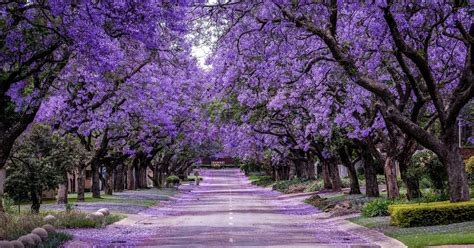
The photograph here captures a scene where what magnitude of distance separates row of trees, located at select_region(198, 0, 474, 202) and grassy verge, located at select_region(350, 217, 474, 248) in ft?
7.09

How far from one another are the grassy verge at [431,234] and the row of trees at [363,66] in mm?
2160

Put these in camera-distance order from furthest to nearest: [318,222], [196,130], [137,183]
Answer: [137,183] < [196,130] < [318,222]

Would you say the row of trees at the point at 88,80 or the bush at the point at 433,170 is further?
the bush at the point at 433,170

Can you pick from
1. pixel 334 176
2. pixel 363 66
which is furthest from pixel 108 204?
Result: pixel 363 66

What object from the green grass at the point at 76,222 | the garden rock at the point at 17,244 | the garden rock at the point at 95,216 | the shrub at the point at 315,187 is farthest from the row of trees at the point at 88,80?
the shrub at the point at 315,187

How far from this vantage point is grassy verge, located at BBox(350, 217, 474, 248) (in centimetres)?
1555

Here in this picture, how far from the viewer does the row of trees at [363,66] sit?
19.6m

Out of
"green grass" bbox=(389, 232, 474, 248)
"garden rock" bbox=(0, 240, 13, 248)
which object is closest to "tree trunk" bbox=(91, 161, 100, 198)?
"green grass" bbox=(389, 232, 474, 248)

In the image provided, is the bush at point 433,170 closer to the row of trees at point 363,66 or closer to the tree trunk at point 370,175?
the row of trees at point 363,66

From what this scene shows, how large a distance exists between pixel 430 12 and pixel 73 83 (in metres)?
11.7

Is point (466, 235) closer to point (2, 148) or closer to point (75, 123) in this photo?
point (2, 148)

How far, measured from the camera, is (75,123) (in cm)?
3086

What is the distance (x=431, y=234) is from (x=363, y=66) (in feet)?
24.2

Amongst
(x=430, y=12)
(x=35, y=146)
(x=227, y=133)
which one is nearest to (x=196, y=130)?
(x=227, y=133)
